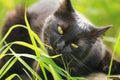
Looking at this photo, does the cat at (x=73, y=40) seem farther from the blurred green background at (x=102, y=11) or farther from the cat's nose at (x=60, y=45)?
the blurred green background at (x=102, y=11)

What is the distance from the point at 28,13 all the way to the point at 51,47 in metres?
0.94

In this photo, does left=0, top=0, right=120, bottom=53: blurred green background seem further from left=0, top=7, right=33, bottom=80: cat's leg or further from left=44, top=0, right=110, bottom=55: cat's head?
left=44, top=0, right=110, bottom=55: cat's head

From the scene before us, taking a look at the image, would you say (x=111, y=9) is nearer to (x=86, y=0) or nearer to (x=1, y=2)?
(x=86, y=0)

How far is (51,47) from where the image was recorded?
10.4 ft

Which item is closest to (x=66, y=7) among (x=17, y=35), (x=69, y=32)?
(x=69, y=32)

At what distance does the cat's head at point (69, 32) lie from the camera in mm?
3174

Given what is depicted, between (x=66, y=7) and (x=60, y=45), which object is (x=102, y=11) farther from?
(x=60, y=45)

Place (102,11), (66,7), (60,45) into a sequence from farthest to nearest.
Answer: (102,11)
(66,7)
(60,45)

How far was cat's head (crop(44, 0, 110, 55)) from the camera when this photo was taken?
3.17m

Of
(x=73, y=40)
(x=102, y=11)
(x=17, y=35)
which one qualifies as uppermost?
(x=17, y=35)

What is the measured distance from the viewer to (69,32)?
322 centimetres

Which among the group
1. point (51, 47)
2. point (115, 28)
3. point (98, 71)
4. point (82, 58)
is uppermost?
point (51, 47)

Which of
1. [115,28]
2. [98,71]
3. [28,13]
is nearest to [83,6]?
[115,28]

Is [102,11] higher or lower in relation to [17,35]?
lower
